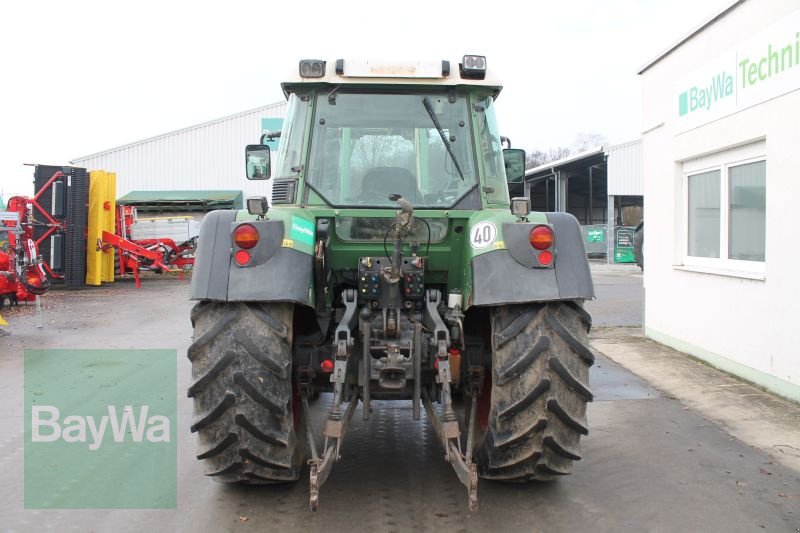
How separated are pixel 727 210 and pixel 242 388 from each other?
21.5 ft

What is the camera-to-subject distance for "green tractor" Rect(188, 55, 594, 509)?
13.3 ft

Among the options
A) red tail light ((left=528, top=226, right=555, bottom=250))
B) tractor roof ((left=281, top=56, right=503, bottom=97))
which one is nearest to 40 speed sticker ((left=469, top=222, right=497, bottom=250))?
red tail light ((left=528, top=226, right=555, bottom=250))

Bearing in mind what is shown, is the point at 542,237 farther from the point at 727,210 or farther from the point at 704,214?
the point at 704,214

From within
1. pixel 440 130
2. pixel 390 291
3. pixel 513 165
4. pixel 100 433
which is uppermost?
pixel 440 130

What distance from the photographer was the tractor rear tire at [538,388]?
4.05 metres

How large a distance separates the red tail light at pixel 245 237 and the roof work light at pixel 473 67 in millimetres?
1826

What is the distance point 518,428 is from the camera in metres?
4.09

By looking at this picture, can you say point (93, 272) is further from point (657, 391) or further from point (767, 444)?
point (767, 444)

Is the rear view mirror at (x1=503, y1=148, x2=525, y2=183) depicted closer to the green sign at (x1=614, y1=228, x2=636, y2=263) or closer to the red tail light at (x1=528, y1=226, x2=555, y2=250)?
the red tail light at (x1=528, y1=226, x2=555, y2=250)

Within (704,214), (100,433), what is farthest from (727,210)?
(100,433)

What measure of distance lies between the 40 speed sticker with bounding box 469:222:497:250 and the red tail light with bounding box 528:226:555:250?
0.74ft

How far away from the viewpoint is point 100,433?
6.01m

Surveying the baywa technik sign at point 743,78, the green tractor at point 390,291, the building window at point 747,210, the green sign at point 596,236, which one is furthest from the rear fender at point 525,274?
the green sign at point 596,236

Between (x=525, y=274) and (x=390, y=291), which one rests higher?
(x=525, y=274)
